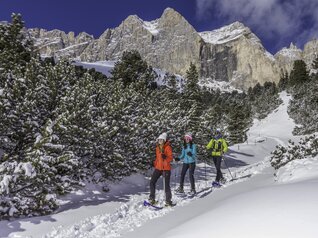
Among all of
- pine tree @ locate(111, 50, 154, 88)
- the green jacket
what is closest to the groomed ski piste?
the green jacket

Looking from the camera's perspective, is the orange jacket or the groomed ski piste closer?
the groomed ski piste

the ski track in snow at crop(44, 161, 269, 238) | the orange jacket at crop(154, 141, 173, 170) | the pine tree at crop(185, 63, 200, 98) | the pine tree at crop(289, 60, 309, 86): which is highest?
the pine tree at crop(289, 60, 309, 86)

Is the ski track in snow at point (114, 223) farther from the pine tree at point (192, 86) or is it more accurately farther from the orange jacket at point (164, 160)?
the pine tree at point (192, 86)

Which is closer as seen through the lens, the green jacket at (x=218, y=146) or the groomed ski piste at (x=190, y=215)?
the groomed ski piste at (x=190, y=215)

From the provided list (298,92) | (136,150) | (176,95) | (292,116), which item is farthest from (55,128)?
(298,92)

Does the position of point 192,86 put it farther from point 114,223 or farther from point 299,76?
point 299,76

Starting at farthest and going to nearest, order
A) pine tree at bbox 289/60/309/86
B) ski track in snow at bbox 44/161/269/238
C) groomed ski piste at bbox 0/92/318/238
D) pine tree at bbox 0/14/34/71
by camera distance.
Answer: pine tree at bbox 289/60/309/86 → pine tree at bbox 0/14/34/71 → ski track in snow at bbox 44/161/269/238 → groomed ski piste at bbox 0/92/318/238

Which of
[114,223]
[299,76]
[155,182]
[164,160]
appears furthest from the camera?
[299,76]

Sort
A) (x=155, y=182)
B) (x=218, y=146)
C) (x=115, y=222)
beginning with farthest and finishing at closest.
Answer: (x=218, y=146) → (x=155, y=182) → (x=115, y=222)

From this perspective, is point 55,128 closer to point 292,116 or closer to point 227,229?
point 227,229

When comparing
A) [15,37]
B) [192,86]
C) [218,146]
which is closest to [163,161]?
[218,146]

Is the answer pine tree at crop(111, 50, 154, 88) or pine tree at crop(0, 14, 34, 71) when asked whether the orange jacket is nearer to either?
pine tree at crop(0, 14, 34, 71)

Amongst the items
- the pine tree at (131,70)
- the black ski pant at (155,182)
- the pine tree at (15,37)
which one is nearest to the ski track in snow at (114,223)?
the black ski pant at (155,182)

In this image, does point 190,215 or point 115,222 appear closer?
point 115,222
